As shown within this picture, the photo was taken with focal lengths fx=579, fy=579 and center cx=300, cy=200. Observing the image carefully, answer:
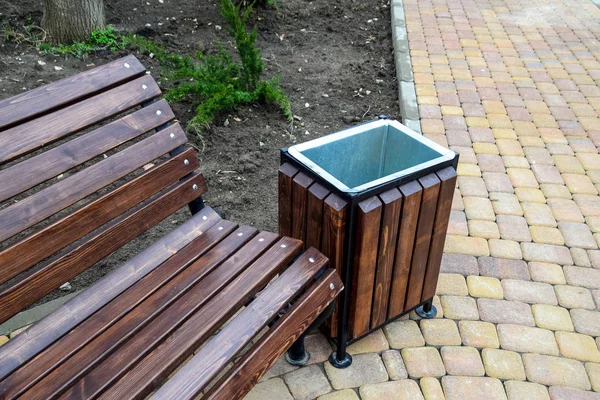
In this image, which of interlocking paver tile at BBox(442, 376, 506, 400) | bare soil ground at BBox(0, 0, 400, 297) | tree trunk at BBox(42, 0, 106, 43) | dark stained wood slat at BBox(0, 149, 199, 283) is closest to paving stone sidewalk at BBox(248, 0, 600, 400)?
interlocking paver tile at BBox(442, 376, 506, 400)

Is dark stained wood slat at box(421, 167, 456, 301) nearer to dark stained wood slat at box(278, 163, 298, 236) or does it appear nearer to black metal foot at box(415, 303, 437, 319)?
black metal foot at box(415, 303, 437, 319)

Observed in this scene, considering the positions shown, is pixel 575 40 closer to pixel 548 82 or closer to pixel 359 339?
pixel 548 82

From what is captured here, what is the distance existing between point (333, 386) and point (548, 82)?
3754 mm

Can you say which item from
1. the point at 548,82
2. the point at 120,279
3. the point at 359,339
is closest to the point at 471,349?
the point at 359,339

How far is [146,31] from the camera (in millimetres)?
5402

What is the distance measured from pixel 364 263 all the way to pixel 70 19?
3.97m

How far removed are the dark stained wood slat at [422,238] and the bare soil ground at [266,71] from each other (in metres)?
1.00

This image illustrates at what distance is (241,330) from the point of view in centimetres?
188

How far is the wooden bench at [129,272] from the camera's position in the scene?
1.76 meters

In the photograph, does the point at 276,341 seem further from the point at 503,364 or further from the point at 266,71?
the point at 266,71

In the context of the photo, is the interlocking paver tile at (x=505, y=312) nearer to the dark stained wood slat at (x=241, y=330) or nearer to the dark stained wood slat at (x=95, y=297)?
the dark stained wood slat at (x=241, y=330)

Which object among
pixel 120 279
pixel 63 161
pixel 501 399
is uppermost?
pixel 63 161

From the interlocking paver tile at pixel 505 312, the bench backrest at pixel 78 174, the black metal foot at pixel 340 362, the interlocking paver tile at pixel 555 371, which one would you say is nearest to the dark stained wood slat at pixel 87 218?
the bench backrest at pixel 78 174

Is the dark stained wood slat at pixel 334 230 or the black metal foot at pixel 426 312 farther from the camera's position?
the black metal foot at pixel 426 312
